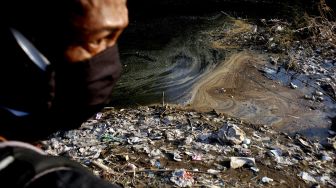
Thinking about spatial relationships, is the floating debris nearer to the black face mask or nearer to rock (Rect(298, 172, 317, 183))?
rock (Rect(298, 172, 317, 183))

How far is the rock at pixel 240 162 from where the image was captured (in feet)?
10.6

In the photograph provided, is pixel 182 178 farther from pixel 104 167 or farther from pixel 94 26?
pixel 94 26

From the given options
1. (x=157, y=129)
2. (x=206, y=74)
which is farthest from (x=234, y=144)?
(x=206, y=74)

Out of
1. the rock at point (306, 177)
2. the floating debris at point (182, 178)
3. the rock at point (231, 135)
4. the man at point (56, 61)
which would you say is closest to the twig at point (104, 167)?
the floating debris at point (182, 178)

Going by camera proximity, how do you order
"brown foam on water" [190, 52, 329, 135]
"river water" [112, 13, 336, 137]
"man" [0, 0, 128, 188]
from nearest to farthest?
"man" [0, 0, 128, 188], "brown foam on water" [190, 52, 329, 135], "river water" [112, 13, 336, 137]

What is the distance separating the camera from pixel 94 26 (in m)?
0.80

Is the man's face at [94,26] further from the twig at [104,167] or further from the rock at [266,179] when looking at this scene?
the rock at [266,179]

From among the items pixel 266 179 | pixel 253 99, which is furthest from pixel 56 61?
pixel 253 99

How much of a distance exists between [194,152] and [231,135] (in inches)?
15.9

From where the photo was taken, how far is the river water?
457cm

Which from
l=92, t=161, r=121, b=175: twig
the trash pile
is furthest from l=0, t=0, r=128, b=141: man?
l=92, t=161, r=121, b=175: twig

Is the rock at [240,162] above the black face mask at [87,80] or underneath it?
underneath

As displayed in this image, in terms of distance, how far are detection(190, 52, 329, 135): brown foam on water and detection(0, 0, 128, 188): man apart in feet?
11.8

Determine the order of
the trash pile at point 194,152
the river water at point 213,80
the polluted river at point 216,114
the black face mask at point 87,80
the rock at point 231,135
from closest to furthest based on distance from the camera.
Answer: the black face mask at point 87,80, the trash pile at point 194,152, the polluted river at point 216,114, the rock at point 231,135, the river water at point 213,80
